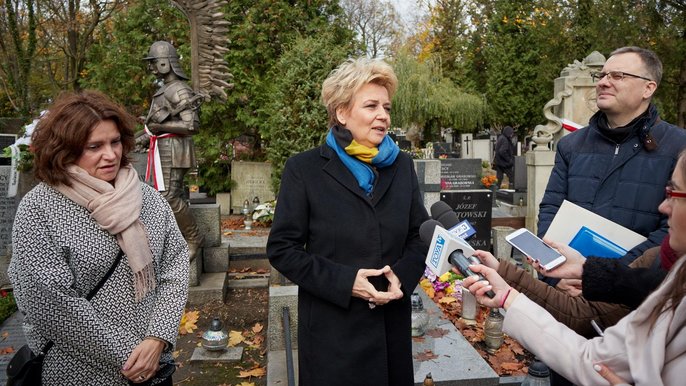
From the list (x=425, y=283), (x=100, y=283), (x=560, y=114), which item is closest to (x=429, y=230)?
(x=100, y=283)

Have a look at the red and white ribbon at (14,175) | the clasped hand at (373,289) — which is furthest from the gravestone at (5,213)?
the clasped hand at (373,289)

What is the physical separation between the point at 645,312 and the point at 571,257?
0.83 metres

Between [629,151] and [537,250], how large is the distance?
44.7 inches

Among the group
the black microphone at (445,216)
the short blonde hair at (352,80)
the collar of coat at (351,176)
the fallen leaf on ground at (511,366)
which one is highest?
the short blonde hair at (352,80)

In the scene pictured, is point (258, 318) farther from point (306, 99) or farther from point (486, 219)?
point (306, 99)

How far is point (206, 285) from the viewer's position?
6730 mm

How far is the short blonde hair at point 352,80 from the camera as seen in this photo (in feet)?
8.49

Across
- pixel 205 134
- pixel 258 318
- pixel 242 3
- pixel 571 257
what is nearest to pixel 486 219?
pixel 258 318

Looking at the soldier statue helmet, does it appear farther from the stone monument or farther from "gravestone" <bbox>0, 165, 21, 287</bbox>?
the stone monument

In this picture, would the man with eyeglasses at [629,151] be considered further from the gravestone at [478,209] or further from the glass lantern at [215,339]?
the gravestone at [478,209]

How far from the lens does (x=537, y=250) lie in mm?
2123

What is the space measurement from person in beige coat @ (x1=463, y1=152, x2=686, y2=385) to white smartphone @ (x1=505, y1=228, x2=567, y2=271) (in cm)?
33

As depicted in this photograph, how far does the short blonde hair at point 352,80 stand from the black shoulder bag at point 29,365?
47.8 inches

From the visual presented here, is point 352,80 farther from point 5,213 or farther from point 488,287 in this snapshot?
point 5,213
